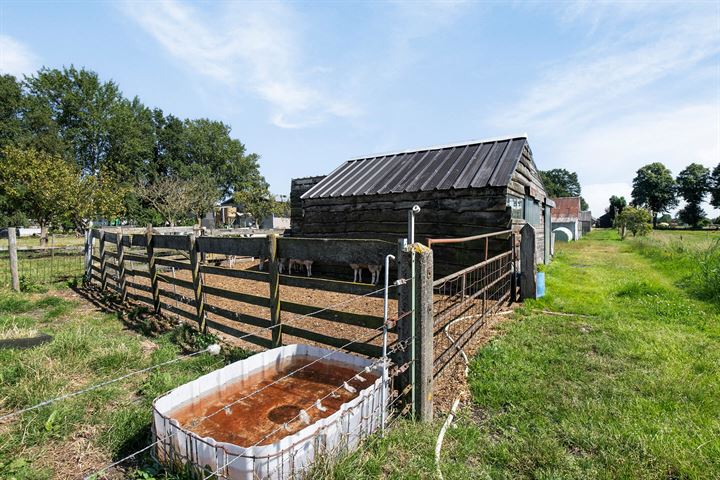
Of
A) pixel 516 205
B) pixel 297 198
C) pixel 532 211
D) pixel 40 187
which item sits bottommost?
pixel 532 211

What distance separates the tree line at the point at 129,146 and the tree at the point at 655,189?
76.0 meters

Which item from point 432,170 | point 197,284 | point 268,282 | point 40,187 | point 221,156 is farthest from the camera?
point 221,156

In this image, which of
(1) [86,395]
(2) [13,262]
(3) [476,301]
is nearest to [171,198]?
(2) [13,262]

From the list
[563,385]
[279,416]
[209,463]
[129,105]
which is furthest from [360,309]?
[129,105]

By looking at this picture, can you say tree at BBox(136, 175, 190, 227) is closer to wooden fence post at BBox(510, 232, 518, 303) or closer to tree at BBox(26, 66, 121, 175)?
tree at BBox(26, 66, 121, 175)

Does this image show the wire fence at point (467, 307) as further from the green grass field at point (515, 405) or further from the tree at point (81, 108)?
the tree at point (81, 108)

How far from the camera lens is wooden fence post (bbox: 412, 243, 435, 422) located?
10.2 ft

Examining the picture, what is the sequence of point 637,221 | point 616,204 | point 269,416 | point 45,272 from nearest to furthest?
1. point 269,416
2. point 45,272
3. point 637,221
4. point 616,204

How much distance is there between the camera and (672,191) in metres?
72.3

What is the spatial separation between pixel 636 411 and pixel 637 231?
3766 centimetres

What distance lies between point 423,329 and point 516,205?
817 centimetres

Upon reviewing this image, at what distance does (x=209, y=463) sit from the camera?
2.20 metres

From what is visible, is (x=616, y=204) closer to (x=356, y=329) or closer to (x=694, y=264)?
(x=694, y=264)

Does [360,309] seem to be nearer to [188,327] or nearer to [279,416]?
[188,327]
